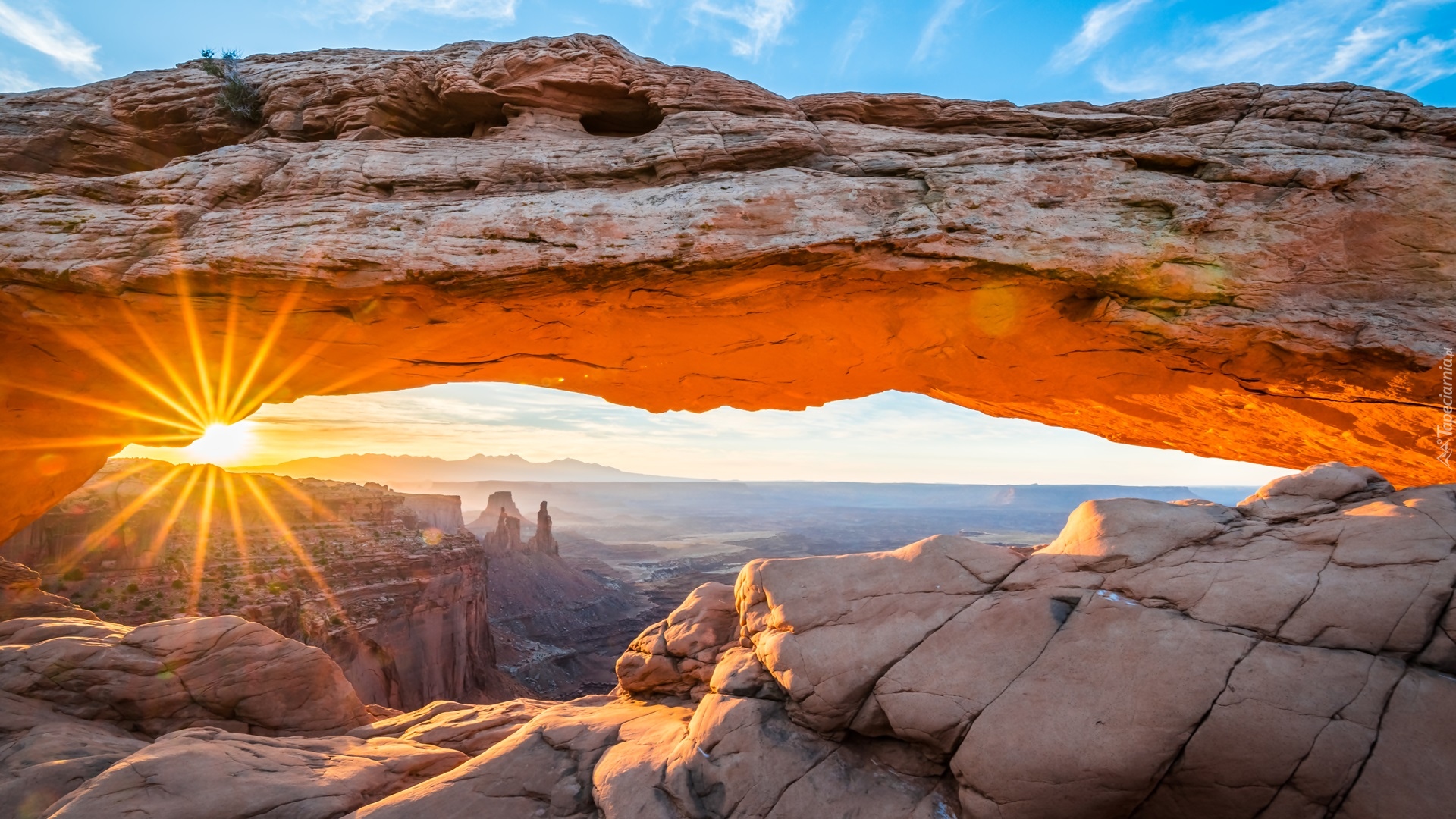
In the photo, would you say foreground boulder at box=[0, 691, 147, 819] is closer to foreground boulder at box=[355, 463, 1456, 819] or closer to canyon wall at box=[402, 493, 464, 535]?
foreground boulder at box=[355, 463, 1456, 819]

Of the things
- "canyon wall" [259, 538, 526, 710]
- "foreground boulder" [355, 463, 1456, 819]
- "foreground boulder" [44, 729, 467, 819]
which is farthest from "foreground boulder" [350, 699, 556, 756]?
"canyon wall" [259, 538, 526, 710]

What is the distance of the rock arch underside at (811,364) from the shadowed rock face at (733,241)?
6cm

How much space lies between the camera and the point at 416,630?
26375 millimetres

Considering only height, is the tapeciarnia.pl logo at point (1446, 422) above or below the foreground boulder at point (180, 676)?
above

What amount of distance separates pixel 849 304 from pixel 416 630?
26831 millimetres

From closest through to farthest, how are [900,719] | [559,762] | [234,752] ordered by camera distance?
[900,719]
[559,762]
[234,752]

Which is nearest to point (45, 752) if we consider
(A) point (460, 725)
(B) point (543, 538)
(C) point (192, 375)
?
(A) point (460, 725)

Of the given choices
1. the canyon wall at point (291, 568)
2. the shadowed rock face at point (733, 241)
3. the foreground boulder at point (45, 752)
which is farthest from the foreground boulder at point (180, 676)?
the canyon wall at point (291, 568)

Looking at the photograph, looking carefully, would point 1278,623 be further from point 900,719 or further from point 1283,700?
point 900,719

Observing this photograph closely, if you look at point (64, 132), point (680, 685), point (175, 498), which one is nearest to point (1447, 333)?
point (680, 685)

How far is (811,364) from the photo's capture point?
35.3 ft

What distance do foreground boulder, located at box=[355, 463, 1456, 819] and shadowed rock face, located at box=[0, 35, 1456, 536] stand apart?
3.05 metres

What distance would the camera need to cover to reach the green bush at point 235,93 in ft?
35.3

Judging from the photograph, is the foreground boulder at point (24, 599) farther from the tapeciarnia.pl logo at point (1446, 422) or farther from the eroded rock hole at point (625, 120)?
the tapeciarnia.pl logo at point (1446, 422)
